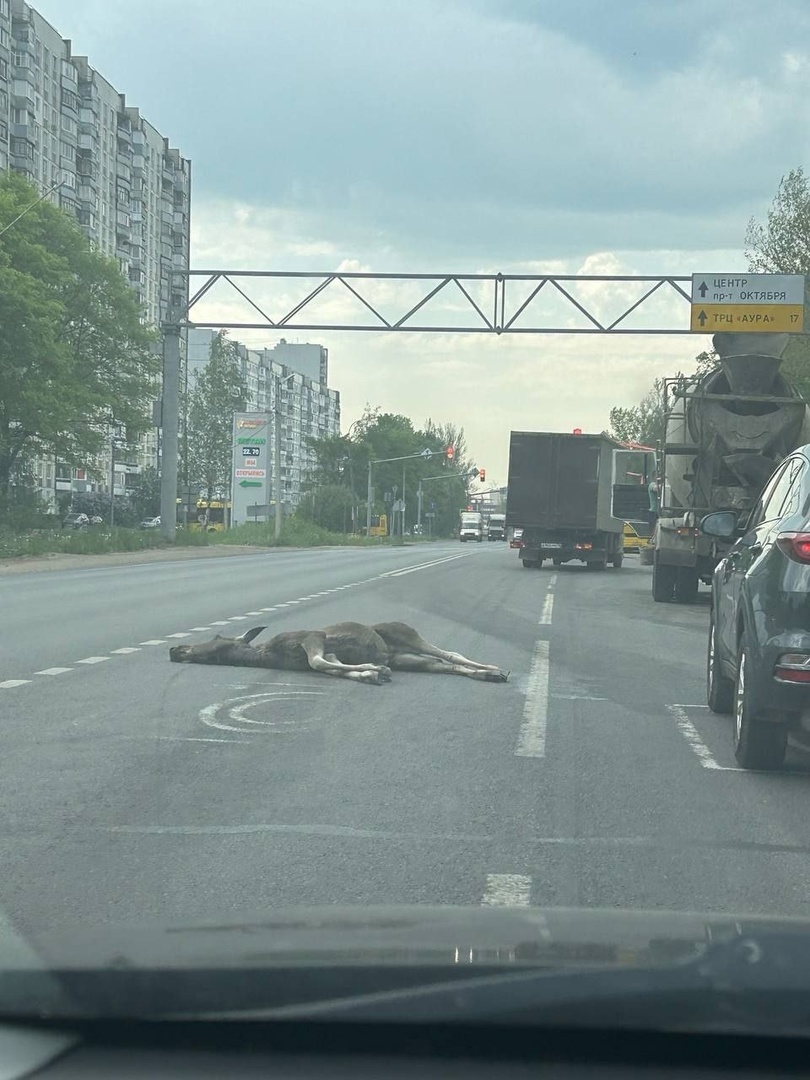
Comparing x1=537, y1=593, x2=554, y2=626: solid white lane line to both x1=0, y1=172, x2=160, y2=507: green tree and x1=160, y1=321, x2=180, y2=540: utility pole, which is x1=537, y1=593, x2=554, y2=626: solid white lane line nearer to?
x1=160, y1=321, x2=180, y2=540: utility pole

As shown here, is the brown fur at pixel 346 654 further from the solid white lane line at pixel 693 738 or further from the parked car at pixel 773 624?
the parked car at pixel 773 624

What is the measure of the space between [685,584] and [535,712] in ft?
51.3

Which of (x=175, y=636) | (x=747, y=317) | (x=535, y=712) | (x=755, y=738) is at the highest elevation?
(x=747, y=317)

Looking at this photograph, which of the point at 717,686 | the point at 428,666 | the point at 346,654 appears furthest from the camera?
the point at 428,666

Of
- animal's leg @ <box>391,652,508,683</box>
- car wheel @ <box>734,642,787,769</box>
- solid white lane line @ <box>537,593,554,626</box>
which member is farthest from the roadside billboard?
car wheel @ <box>734,642,787,769</box>

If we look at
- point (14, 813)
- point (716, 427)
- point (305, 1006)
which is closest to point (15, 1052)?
point (305, 1006)

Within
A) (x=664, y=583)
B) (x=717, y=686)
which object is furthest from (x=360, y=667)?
(x=664, y=583)

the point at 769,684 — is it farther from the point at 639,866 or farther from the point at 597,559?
the point at 597,559

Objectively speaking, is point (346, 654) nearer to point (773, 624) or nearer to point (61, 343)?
point (773, 624)

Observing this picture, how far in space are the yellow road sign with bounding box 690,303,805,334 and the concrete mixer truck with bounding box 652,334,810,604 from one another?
12.2 meters

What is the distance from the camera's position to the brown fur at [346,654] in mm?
12461

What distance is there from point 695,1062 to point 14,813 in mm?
4835

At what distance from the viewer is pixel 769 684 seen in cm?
780

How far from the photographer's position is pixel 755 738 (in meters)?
8.31
